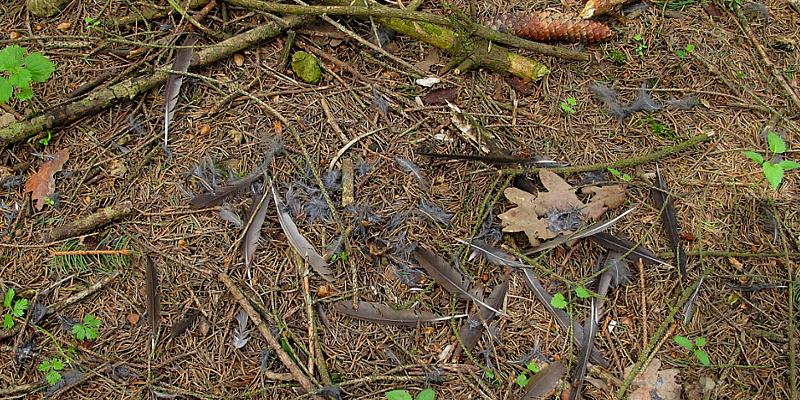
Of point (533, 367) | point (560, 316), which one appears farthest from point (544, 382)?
point (560, 316)

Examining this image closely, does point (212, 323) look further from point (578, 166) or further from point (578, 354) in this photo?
point (578, 166)

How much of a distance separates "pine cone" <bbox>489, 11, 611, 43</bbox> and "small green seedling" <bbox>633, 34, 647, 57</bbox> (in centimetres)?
18

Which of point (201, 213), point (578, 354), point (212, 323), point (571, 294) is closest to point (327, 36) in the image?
point (201, 213)

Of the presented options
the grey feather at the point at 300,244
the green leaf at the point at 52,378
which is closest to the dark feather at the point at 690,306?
the grey feather at the point at 300,244

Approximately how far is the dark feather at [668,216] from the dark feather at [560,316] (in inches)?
21.3

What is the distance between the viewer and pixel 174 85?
2.50 meters

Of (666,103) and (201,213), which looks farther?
(666,103)

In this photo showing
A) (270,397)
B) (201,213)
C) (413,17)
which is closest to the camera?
(270,397)

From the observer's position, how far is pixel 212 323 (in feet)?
7.45

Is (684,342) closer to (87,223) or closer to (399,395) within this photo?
(399,395)

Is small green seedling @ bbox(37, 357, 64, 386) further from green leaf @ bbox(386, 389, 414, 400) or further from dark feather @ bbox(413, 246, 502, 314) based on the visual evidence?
dark feather @ bbox(413, 246, 502, 314)

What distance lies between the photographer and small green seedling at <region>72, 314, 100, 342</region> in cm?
224

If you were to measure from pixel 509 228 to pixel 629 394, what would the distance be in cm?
87

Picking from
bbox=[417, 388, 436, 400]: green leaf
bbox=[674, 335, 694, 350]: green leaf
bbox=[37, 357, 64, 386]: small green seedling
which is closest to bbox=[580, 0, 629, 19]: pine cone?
bbox=[674, 335, 694, 350]: green leaf
